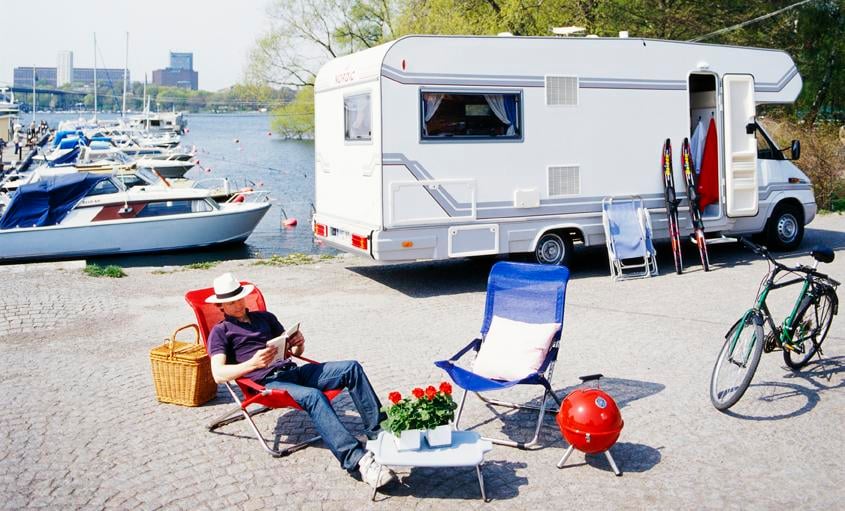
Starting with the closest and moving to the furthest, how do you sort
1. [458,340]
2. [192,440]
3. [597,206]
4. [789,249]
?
1. [192,440]
2. [458,340]
3. [597,206]
4. [789,249]

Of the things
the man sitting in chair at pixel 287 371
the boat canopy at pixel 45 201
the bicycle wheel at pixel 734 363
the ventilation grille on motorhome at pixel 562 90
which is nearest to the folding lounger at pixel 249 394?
the man sitting in chair at pixel 287 371

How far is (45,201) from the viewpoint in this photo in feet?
59.9

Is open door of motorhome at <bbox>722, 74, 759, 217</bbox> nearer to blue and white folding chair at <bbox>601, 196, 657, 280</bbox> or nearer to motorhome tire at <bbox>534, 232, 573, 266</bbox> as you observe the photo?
blue and white folding chair at <bbox>601, 196, 657, 280</bbox>

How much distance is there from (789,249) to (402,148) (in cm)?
681

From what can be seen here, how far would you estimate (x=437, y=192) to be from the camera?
11250 mm

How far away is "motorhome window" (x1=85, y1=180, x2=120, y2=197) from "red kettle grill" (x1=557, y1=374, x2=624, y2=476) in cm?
1532

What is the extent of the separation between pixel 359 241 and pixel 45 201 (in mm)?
9582

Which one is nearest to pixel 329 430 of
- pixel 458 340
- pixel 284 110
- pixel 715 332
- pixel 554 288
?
pixel 554 288

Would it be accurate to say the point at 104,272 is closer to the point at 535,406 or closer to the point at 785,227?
the point at 535,406

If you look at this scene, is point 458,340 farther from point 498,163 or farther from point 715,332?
point 498,163

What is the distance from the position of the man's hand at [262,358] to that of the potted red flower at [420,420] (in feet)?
3.30

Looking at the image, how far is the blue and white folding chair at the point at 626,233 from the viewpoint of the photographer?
12305 mm

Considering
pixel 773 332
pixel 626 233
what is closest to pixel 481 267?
pixel 626 233

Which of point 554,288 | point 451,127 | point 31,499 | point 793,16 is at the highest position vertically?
point 793,16
